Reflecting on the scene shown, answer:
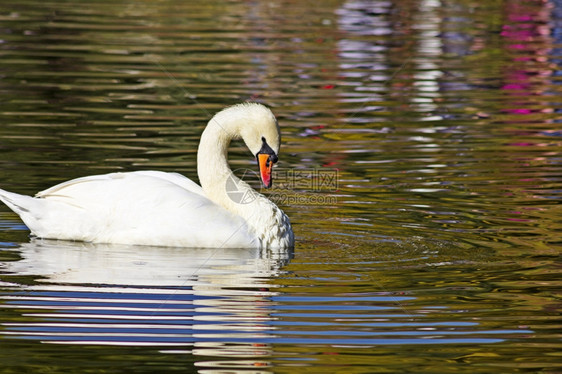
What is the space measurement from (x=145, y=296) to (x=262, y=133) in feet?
6.54

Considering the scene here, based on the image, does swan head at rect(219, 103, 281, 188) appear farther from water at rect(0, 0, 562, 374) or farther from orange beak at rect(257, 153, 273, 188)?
water at rect(0, 0, 562, 374)

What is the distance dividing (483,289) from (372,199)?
2.87 meters

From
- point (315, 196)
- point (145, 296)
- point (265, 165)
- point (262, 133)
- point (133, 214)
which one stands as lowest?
point (315, 196)

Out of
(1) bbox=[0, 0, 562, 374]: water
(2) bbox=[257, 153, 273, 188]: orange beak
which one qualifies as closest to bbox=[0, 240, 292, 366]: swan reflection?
(1) bbox=[0, 0, 562, 374]: water

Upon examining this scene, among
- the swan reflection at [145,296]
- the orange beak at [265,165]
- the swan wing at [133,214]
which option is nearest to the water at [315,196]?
the swan reflection at [145,296]

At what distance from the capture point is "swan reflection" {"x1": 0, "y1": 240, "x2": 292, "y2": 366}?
6684mm

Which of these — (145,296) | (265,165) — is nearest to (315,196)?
(265,165)

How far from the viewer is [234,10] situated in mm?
27453

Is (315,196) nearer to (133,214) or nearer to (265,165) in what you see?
(265,165)

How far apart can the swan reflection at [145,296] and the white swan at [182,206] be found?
3.9 inches

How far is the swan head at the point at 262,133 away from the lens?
9016 mm

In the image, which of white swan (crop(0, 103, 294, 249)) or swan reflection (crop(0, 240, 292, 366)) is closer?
swan reflection (crop(0, 240, 292, 366))

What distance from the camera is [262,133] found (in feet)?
29.7

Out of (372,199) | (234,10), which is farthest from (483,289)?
(234,10)
